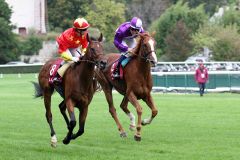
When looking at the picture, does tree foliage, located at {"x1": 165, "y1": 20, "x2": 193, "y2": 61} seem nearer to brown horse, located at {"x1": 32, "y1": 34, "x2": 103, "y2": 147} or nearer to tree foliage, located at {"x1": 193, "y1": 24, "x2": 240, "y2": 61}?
tree foliage, located at {"x1": 193, "y1": 24, "x2": 240, "y2": 61}

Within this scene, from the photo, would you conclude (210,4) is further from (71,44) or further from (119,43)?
(71,44)

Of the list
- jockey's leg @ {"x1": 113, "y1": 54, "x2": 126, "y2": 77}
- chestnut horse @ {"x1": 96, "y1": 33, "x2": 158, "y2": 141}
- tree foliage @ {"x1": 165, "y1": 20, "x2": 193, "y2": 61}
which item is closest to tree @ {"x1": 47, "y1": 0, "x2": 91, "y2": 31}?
tree foliage @ {"x1": 165, "y1": 20, "x2": 193, "y2": 61}

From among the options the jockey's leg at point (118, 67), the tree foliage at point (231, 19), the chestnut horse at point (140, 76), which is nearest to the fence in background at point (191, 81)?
the jockey's leg at point (118, 67)

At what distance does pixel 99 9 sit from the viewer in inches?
3521

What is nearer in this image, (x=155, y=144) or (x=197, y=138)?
(x=155, y=144)

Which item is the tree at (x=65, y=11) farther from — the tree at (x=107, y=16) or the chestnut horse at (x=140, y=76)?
the chestnut horse at (x=140, y=76)

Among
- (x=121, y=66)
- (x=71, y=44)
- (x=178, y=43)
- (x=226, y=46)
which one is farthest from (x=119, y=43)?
(x=178, y=43)

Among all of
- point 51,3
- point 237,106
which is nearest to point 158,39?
point 51,3

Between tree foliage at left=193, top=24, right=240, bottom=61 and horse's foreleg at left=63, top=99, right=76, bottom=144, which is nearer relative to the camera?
horse's foreleg at left=63, top=99, right=76, bottom=144

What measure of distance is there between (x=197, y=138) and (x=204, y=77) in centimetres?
2220

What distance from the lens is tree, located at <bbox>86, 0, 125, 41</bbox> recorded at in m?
87.7

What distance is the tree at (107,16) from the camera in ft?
288

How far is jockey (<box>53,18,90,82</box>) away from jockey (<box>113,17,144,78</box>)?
1.34 m

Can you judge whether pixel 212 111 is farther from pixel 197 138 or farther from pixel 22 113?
pixel 197 138
